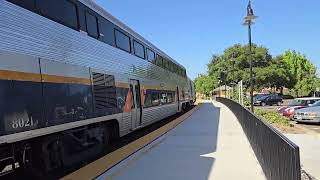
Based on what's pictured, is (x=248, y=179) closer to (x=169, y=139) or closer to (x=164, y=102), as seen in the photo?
(x=169, y=139)

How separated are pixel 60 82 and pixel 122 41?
20.2 ft

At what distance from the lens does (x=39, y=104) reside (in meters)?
7.86

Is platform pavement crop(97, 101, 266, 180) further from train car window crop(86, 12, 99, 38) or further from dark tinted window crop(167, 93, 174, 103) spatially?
dark tinted window crop(167, 93, 174, 103)

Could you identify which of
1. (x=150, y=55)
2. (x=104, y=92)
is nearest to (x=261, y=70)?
(x=150, y=55)

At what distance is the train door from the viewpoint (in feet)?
49.8

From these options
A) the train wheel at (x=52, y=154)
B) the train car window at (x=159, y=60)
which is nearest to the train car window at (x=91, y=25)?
the train wheel at (x=52, y=154)

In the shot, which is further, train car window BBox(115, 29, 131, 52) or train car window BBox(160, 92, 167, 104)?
train car window BBox(160, 92, 167, 104)

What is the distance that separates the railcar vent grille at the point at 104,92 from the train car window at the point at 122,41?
1851 millimetres

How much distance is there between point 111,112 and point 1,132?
5.83 meters

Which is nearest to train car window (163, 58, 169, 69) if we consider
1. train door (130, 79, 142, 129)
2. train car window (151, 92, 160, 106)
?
train car window (151, 92, 160, 106)

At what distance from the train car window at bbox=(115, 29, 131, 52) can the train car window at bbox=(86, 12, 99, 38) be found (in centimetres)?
217

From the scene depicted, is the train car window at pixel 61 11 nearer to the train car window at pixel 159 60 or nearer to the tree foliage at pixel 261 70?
the train car window at pixel 159 60

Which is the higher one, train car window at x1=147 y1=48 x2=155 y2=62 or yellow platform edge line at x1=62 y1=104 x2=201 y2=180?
train car window at x1=147 y1=48 x2=155 y2=62

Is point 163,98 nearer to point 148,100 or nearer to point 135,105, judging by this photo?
point 148,100
